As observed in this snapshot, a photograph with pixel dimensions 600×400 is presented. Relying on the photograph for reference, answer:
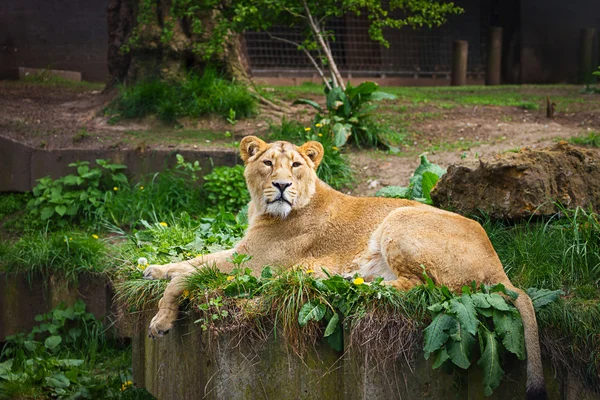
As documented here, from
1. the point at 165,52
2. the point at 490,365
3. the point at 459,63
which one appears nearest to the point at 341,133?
the point at 165,52

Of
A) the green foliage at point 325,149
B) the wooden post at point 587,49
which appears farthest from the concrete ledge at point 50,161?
the wooden post at point 587,49

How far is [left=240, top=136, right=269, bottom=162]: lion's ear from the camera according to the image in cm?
710

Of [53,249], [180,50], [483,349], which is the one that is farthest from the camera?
[180,50]

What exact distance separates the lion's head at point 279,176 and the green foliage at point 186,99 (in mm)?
5473

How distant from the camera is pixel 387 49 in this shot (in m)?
20.5

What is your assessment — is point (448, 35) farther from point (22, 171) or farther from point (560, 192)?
point (560, 192)

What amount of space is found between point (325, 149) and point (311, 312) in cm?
477

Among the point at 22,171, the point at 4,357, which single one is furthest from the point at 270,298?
the point at 22,171

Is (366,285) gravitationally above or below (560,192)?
below

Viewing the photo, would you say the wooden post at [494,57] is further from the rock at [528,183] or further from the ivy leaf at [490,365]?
the ivy leaf at [490,365]

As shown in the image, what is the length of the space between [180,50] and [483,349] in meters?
8.61

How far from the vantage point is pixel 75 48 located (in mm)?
18812

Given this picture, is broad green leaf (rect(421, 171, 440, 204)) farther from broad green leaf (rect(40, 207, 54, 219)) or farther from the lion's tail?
broad green leaf (rect(40, 207, 54, 219))

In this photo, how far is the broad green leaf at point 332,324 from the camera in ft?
19.6
